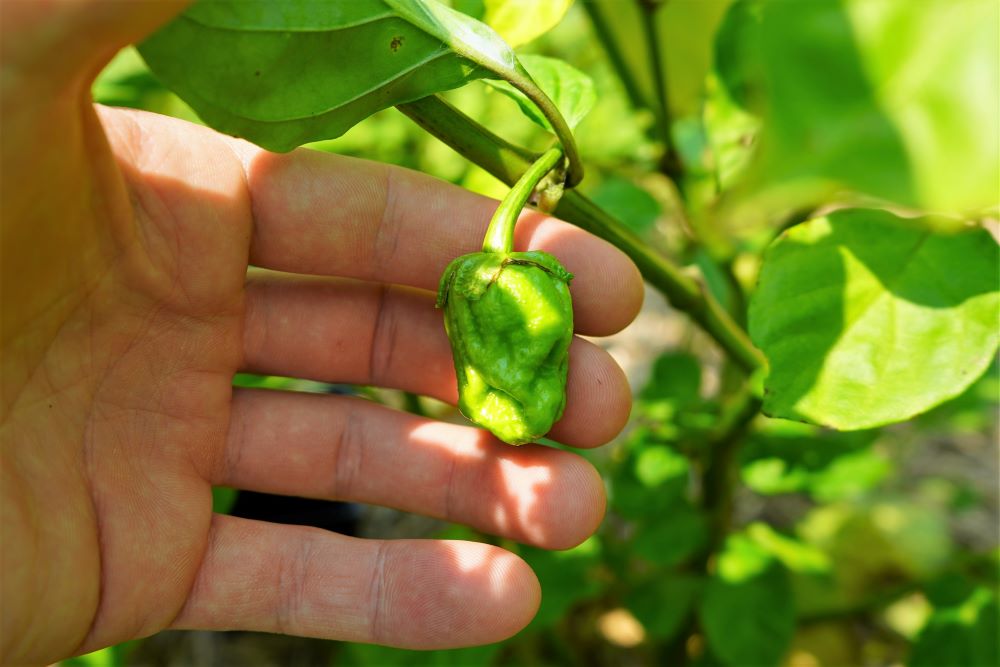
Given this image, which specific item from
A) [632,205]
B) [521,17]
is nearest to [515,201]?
[521,17]

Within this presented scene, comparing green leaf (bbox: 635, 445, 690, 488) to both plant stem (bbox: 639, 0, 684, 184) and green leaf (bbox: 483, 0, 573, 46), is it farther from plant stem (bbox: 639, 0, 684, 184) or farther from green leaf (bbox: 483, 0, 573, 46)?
green leaf (bbox: 483, 0, 573, 46)

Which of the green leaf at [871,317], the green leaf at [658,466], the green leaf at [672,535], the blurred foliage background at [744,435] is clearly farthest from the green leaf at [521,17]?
the green leaf at [672,535]

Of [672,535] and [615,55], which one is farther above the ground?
[615,55]

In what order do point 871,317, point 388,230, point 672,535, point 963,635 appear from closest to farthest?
point 871,317
point 388,230
point 963,635
point 672,535

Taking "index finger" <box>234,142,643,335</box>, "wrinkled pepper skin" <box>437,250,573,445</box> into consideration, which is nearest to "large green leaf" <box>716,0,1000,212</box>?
"wrinkled pepper skin" <box>437,250,573,445</box>

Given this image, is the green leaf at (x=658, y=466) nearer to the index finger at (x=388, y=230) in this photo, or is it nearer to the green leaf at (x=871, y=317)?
the index finger at (x=388, y=230)

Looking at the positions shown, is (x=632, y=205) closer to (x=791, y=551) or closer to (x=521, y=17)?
(x=521, y=17)

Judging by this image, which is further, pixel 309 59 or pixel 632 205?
pixel 632 205
